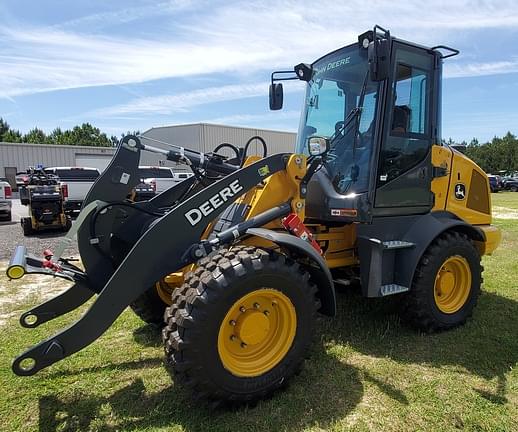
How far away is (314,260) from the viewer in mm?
3293

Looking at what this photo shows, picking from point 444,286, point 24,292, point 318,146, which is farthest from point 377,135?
point 24,292

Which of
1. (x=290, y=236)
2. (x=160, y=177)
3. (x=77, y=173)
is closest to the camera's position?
(x=290, y=236)

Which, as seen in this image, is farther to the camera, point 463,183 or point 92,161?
point 92,161

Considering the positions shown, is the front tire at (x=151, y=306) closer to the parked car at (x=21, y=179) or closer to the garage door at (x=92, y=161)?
the parked car at (x=21, y=179)

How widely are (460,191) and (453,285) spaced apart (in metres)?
1.03

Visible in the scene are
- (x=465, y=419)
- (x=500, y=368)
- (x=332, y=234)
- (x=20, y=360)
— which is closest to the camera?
(x=20, y=360)

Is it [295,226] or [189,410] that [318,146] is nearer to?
[295,226]

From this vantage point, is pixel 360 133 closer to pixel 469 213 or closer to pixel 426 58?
pixel 426 58

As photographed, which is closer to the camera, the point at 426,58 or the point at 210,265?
the point at 210,265

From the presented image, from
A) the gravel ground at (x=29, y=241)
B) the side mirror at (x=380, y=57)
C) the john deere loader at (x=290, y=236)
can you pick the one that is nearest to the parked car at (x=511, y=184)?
the gravel ground at (x=29, y=241)

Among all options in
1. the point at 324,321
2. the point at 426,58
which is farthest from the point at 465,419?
the point at 426,58

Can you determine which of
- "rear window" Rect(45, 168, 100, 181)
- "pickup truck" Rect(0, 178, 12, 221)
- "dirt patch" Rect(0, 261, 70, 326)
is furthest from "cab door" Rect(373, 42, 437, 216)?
"pickup truck" Rect(0, 178, 12, 221)

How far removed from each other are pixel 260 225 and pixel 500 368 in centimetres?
236

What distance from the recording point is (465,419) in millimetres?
2928
